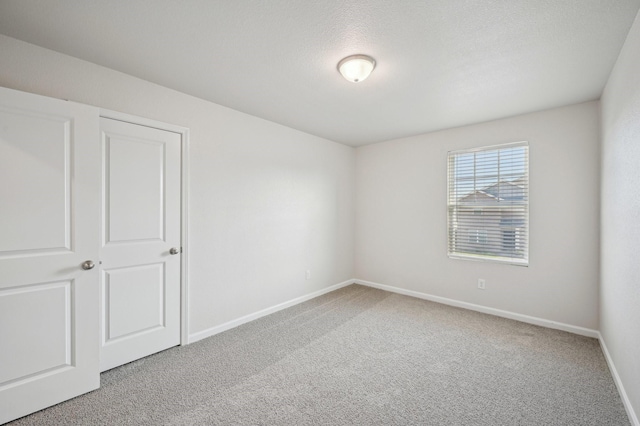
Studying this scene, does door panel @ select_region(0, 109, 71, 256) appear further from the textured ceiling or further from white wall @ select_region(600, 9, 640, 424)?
white wall @ select_region(600, 9, 640, 424)

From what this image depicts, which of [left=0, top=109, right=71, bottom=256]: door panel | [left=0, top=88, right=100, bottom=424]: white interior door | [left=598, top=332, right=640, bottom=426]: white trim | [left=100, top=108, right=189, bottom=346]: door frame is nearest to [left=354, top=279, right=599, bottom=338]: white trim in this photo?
[left=598, top=332, right=640, bottom=426]: white trim

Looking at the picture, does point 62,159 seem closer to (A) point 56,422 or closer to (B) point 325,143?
(A) point 56,422

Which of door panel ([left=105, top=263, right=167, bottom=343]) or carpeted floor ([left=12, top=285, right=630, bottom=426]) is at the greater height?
door panel ([left=105, top=263, right=167, bottom=343])

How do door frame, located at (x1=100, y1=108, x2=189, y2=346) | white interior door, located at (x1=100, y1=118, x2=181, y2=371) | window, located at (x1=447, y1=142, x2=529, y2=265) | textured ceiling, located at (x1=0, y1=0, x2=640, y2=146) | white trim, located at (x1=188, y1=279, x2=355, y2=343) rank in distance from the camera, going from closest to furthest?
textured ceiling, located at (x1=0, y1=0, x2=640, y2=146)
white interior door, located at (x1=100, y1=118, x2=181, y2=371)
door frame, located at (x1=100, y1=108, x2=189, y2=346)
white trim, located at (x1=188, y1=279, x2=355, y2=343)
window, located at (x1=447, y1=142, x2=529, y2=265)

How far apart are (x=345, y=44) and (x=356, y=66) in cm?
21

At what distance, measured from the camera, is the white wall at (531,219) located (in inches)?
123

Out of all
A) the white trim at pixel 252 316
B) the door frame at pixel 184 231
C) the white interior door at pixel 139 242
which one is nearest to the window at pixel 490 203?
the white trim at pixel 252 316

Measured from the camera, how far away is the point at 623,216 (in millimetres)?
2064

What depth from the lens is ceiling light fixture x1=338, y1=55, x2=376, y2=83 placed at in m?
2.17

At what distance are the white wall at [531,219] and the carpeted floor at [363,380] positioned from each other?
504 mm

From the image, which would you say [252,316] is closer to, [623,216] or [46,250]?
[46,250]

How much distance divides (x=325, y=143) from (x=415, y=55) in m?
2.57

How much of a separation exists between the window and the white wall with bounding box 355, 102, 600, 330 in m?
0.10

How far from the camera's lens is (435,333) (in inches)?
124
